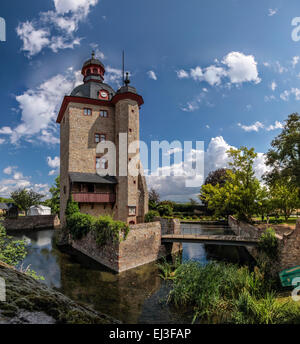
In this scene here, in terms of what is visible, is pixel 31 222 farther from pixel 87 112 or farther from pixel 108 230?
pixel 108 230

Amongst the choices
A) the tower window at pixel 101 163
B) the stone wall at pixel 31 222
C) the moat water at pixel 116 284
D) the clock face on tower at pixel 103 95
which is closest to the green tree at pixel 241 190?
the moat water at pixel 116 284

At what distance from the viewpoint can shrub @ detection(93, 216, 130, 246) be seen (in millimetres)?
14633

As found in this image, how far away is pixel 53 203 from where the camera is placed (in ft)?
136

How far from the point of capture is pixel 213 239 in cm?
1598

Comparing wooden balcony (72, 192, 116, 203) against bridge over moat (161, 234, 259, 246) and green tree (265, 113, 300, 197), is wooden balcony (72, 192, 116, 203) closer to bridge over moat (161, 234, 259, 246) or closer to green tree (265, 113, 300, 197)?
bridge over moat (161, 234, 259, 246)

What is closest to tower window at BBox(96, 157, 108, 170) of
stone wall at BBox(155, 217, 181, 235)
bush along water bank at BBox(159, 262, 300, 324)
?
stone wall at BBox(155, 217, 181, 235)

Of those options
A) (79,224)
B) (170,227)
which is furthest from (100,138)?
(170,227)

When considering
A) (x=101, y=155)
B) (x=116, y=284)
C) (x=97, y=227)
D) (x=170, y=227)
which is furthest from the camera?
(x=101, y=155)

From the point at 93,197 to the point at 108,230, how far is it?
26.1 ft

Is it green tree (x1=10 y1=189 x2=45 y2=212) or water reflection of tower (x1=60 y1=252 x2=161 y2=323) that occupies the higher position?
green tree (x1=10 y1=189 x2=45 y2=212)

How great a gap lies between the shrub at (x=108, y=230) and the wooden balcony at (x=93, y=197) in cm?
575

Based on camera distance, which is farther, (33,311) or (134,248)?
(134,248)

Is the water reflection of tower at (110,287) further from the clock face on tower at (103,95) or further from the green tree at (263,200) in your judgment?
the clock face on tower at (103,95)

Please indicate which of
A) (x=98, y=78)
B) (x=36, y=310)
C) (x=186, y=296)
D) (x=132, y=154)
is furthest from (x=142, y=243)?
(x=98, y=78)
